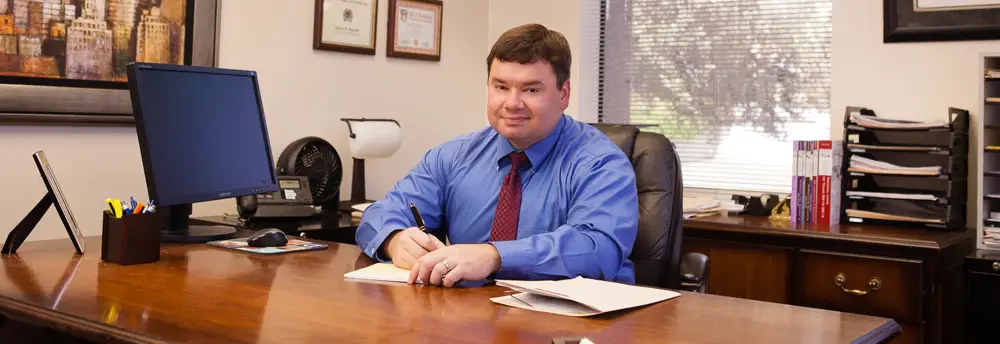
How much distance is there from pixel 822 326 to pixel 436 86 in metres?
2.83

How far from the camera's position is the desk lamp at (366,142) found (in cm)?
356

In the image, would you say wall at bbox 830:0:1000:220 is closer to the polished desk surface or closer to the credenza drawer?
the credenza drawer

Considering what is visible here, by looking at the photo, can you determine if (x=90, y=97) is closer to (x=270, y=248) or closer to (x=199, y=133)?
(x=199, y=133)

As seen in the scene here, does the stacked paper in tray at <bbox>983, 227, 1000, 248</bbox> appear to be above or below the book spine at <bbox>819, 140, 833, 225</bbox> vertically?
below

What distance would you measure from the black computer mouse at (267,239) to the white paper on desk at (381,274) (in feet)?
1.17

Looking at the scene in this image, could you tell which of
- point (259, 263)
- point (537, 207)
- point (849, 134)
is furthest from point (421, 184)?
point (849, 134)

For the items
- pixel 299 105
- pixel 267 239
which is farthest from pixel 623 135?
pixel 299 105

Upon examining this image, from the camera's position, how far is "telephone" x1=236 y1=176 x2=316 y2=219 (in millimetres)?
2836

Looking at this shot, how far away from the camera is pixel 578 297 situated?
1.56m

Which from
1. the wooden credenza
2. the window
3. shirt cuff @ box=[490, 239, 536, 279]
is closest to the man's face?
shirt cuff @ box=[490, 239, 536, 279]

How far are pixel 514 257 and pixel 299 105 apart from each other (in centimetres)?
Result: 196

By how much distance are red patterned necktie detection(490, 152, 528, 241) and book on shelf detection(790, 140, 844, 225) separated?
4.73ft

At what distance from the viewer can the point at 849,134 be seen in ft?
10.9

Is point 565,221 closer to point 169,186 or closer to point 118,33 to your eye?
point 169,186
